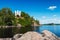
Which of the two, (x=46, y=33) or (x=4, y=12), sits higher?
(x=4, y=12)

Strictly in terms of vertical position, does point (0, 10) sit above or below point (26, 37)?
above

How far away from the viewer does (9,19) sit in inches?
A: 6654

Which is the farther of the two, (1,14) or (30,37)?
(1,14)

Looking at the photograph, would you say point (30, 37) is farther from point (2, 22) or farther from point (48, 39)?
point (2, 22)

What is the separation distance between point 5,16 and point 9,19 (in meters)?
4.45

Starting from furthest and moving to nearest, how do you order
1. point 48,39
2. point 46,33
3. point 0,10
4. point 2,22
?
1. point 0,10
2. point 2,22
3. point 46,33
4. point 48,39

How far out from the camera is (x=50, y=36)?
2789cm

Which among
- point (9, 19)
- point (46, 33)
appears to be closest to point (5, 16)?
point (9, 19)

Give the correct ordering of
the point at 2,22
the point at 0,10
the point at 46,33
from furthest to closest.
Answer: the point at 0,10, the point at 2,22, the point at 46,33

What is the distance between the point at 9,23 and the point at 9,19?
3.57 meters

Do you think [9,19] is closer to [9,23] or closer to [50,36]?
[9,23]

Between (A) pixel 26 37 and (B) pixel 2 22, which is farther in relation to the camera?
(B) pixel 2 22

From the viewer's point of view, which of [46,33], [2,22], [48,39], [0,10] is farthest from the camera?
[0,10]

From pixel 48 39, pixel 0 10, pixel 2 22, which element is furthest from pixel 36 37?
pixel 0 10
